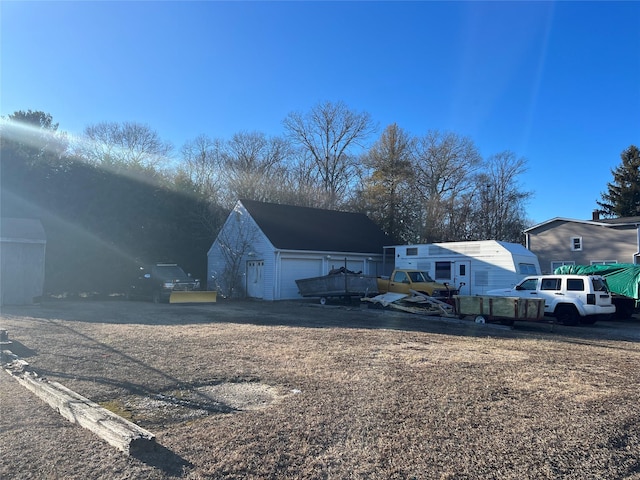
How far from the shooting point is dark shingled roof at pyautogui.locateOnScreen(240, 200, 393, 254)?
88.3ft

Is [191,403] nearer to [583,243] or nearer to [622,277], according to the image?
[622,277]

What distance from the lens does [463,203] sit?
43188mm

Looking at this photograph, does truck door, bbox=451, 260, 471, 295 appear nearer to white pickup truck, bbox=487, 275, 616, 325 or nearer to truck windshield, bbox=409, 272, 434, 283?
truck windshield, bbox=409, 272, 434, 283

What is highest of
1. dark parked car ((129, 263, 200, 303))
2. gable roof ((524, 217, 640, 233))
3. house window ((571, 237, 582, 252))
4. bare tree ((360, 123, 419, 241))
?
bare tree ((360, 123, 419, 241))

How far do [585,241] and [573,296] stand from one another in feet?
51.2

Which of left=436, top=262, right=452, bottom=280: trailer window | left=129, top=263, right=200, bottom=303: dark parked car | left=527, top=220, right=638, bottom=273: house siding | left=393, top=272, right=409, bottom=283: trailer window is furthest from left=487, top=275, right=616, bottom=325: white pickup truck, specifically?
left=129, top=263, right=200, bottom=303: dark parked car

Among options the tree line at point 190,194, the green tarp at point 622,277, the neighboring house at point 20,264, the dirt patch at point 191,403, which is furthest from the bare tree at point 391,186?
the dirt patch at point 191,403

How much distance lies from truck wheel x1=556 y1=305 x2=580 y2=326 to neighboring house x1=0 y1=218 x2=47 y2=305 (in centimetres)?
1995

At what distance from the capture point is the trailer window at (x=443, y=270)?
78.8 feet

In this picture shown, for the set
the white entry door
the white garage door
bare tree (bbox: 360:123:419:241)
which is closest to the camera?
the white garage door

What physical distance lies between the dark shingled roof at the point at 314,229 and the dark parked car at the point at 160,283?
5049 millimetres

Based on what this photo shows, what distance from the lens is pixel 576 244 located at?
2981cm

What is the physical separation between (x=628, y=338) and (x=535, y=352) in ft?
16.0

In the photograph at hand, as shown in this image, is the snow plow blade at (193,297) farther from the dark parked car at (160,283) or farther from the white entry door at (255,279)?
the white entry door at (255,279)
